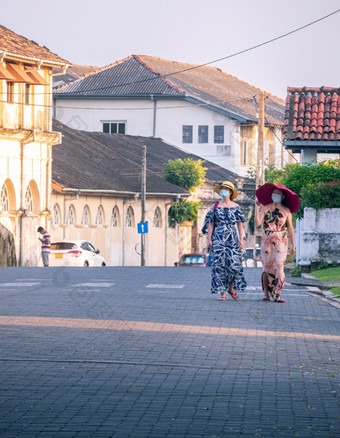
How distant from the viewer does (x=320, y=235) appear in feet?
102

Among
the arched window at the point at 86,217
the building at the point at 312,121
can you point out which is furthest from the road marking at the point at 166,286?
the arched window at the point at 86,217

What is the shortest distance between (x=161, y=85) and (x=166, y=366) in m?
73.4

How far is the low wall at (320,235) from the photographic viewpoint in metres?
30.9

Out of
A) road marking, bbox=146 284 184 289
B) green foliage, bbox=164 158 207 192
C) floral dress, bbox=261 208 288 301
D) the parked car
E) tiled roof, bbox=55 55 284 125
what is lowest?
the parked car

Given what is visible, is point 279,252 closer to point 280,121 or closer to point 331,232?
point 331,232

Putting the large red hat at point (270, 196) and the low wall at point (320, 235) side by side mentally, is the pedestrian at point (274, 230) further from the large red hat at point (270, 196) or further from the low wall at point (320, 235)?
the low wall at point (320, 235)

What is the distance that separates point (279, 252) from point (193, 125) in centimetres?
6531

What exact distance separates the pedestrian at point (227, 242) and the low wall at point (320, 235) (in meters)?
11.5

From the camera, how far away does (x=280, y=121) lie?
90562mm

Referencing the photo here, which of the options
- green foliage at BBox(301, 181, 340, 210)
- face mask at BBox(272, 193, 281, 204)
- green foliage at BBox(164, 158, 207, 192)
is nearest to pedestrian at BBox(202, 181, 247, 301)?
face mask at BBox(272, 193, 281, 204)

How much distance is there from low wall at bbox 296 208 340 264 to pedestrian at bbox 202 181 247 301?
11455 millimetres

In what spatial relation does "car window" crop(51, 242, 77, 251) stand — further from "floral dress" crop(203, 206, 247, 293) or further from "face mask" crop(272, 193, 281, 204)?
"face mask" crop(272, 193, 281, 204)

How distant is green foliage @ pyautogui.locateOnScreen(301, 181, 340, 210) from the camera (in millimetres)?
31234

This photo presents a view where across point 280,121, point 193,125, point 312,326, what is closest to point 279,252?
point 312,326
